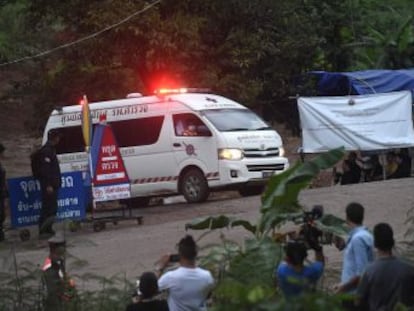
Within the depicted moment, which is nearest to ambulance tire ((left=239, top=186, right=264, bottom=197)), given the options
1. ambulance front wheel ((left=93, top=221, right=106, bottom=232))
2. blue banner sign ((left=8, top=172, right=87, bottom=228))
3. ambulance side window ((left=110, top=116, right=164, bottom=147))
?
ambulance side window ((left=110, top=116, right=164, bottom=147))

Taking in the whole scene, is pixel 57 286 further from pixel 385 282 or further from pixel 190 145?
pixel 190 145

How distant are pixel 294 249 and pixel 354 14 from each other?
26.1m

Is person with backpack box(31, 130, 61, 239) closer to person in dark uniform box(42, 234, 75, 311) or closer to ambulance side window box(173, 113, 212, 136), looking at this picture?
ambulance side window box(173, 113, 212, 136)

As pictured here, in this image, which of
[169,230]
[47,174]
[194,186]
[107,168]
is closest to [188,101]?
[194,186]

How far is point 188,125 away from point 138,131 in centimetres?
130

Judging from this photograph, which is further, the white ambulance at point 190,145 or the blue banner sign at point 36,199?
the white ambulance at point 190,145

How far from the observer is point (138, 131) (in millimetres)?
22703

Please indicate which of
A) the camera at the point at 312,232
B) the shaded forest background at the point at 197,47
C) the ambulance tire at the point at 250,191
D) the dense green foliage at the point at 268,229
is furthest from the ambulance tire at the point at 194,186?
the camera at the point at 312,232

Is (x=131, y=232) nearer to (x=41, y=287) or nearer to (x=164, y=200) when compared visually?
(x=164, y=200)

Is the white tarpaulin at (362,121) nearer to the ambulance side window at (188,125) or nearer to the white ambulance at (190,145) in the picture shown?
the white ambulance at (190,145)

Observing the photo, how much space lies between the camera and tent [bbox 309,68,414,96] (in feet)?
80.2

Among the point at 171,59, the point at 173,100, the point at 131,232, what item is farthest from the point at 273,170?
the point at 171,59

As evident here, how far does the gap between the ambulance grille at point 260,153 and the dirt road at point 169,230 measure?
92cm

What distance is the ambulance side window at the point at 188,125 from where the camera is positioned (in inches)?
860
